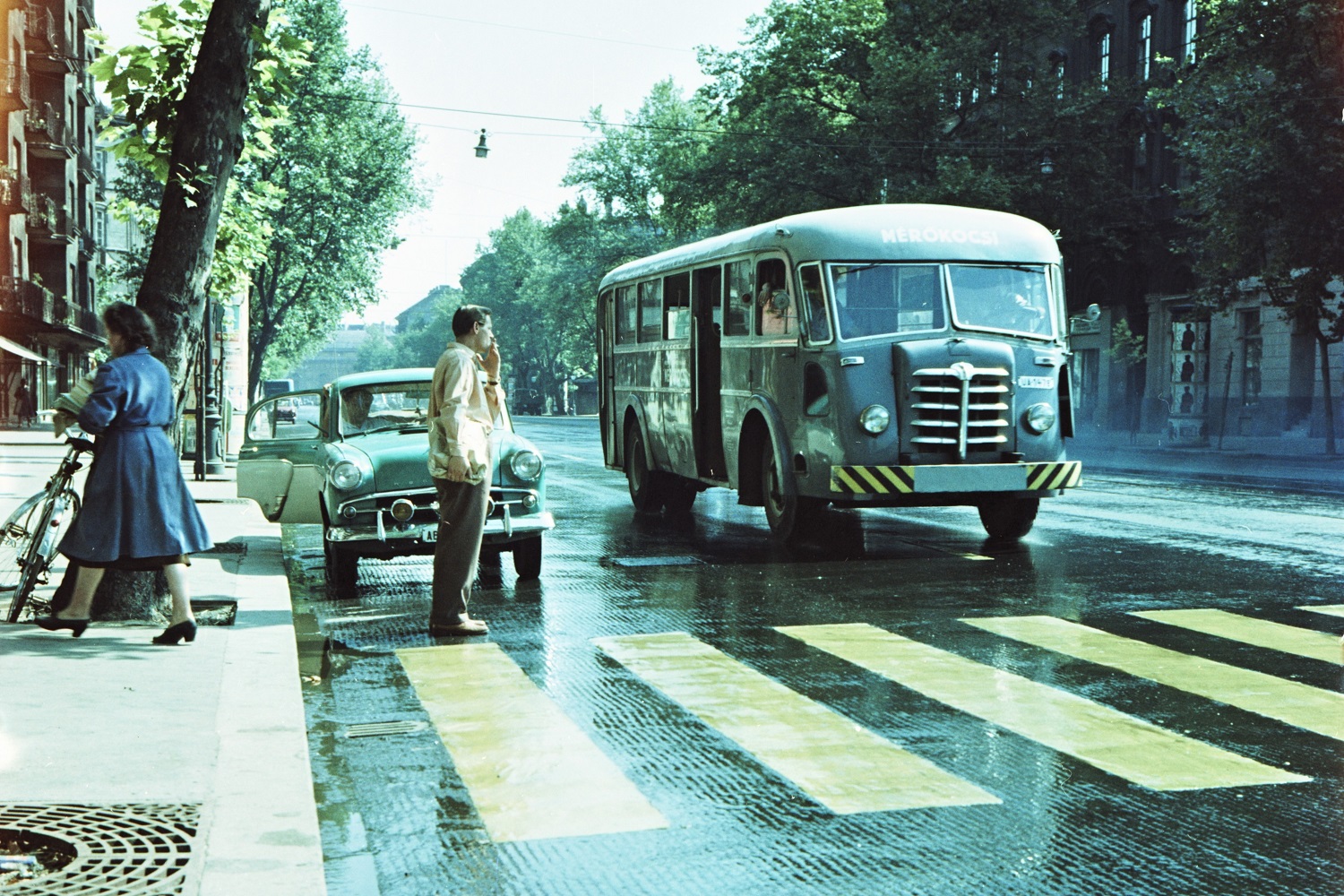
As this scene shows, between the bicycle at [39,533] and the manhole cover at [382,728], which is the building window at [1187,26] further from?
the manhole cover at [382,728]

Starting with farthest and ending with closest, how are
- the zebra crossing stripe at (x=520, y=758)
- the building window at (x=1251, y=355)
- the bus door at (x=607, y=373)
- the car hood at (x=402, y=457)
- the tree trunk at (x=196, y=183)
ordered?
the building window at (x=1251, y=355)
the bus door at (x=607, y=373)
the car hood at (x=402, y=457)
the tree trunk at (x=196, y=183)
the zebra crossing stripe at (x=520, y=758)

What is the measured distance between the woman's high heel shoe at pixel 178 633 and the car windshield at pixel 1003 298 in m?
7.05

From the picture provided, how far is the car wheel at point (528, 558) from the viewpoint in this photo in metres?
10.8

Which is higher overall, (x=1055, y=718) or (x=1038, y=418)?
(x=1038, y=418)

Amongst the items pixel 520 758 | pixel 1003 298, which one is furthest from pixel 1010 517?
pixel 520 758

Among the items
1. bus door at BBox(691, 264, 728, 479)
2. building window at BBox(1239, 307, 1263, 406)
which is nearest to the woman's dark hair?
bus door at BBox(691, 264, 728, 479)

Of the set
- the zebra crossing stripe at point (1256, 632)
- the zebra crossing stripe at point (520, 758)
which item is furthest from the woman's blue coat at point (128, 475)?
the zebra crossing stripe at point (1256, 632)

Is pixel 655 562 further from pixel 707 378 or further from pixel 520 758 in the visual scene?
pixel 520 758

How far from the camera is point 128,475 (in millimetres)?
7402

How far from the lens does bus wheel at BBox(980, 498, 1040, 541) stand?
13.0 m

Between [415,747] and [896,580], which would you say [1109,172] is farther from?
Result: [415,747]

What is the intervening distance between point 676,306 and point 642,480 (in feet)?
7.22

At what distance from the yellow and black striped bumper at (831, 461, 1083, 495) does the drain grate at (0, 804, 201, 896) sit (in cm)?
801

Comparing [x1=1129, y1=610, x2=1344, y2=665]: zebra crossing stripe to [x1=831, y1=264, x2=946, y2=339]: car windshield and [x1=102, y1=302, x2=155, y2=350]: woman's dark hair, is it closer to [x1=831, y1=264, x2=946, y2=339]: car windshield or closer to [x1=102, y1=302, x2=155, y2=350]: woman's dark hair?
[x1=831, y1=264, x2=946, y2=339]: car windshield
